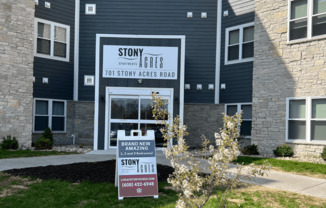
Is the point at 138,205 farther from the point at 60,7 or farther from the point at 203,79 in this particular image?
the point at 60,7

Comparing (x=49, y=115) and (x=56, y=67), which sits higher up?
(x=56, y=67)

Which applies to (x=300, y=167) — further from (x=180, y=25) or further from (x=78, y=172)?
(x=180, y=25)

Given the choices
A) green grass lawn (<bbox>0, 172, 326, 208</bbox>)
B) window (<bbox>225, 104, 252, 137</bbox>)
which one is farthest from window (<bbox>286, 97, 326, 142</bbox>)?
green grass lawn (<bbox>0, 172, 326, 208</bbox>)

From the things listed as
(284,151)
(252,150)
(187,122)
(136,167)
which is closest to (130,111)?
(187,122)

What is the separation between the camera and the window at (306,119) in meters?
10.8

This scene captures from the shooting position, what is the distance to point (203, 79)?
1600cm

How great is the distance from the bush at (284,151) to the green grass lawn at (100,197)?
16.5ft

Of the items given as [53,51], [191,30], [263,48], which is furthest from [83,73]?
[263,48]

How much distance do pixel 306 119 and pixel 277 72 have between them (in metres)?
2.17

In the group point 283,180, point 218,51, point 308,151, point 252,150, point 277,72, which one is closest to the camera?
point 283,180

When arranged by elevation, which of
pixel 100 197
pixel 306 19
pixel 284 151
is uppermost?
pixel 306 19

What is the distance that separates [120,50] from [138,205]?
29.3 feet

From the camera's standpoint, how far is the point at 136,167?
20.3 feet

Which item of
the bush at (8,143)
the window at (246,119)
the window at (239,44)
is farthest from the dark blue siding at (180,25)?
the bush at (8,143)
